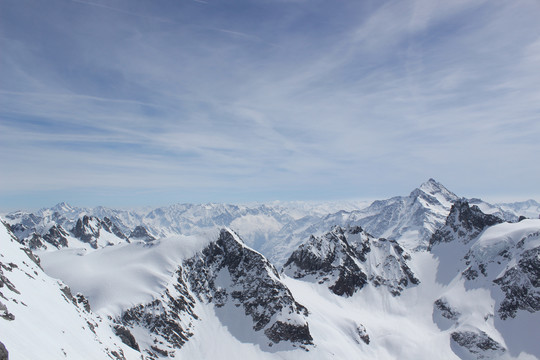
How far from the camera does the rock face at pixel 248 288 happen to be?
137 meters

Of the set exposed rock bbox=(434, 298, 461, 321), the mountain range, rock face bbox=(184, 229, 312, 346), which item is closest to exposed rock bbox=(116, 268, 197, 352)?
the mountain range

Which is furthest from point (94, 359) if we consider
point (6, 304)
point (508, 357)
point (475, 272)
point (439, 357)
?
point (475, 272)

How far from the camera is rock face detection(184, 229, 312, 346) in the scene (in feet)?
449

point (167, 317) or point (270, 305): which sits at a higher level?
point (270, 305)

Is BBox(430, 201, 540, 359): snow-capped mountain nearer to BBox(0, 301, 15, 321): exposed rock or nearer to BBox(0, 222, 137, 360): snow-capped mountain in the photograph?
BBox(0, 222, 137, 360): snow-capped mountain

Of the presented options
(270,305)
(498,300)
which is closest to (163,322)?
(270,305)

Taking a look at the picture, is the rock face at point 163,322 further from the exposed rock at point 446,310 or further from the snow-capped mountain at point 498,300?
the exposed rock at point 446,310

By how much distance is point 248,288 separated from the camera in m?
153

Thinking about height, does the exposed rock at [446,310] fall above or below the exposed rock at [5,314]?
above

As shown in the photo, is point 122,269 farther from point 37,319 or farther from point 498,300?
point 498,300

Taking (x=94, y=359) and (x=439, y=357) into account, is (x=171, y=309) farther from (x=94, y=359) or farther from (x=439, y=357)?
(x=439, y=357)

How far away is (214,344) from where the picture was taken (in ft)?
428

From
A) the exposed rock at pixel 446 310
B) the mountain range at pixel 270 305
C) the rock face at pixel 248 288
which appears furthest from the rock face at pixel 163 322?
the exposed rock at pixel 446 310

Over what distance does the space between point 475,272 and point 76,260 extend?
215580mm
